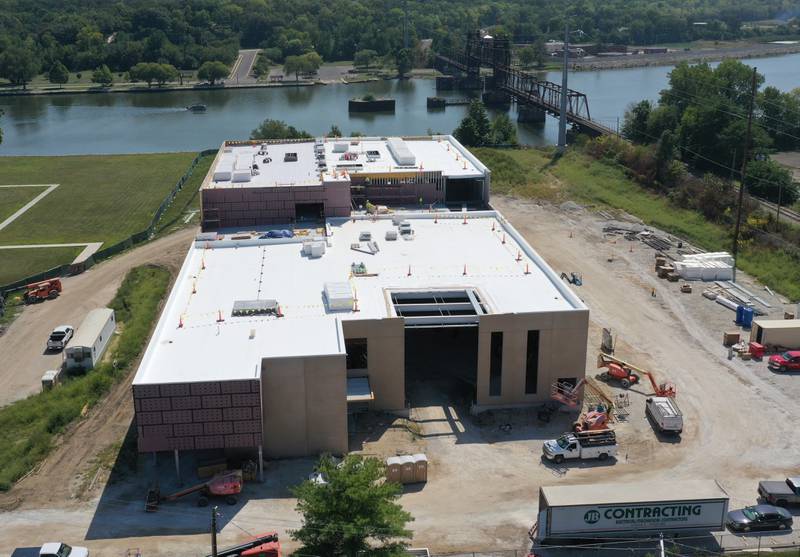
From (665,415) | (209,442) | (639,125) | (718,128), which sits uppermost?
(718,128)

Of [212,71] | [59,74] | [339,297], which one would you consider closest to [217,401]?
[339,297]

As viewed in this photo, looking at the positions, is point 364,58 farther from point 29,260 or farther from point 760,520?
point 760,520

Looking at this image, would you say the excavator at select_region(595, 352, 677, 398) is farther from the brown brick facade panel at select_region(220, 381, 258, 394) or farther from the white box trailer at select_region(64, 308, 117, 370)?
the white box trailer at select_region(64, 308, 117, 370)

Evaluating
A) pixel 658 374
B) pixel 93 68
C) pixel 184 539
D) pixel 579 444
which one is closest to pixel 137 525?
pixel 184 539

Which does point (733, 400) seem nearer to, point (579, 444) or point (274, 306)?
point (579, 444)

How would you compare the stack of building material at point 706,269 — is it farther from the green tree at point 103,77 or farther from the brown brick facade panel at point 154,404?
the green tree at point 103,77
